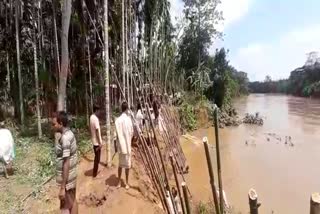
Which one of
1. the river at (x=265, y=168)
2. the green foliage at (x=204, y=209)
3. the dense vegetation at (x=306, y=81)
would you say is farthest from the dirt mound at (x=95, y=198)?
the dense vegetation at (x=306, y=81)

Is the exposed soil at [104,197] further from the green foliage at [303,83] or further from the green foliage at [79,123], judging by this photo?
the green foliage at [303,83]

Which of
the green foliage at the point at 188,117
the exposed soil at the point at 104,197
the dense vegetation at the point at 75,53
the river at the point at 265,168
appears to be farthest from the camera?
the green foliage at the point at 188,117

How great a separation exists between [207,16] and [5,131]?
2446 centimetres

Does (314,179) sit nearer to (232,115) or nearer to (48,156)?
(48,156)

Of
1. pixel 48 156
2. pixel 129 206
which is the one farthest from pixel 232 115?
pixel 129 206

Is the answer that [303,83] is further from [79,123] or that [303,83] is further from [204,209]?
[204,209]

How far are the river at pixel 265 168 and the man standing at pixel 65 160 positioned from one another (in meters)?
4.54

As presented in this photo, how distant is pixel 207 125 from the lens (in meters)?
22.1

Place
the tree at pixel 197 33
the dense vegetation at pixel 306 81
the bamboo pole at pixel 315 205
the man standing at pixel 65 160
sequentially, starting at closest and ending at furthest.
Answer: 1. the bamboo pole at pixel 315 205
2. the man standing at pixel 65 160
3. the tree at pixel 197 33
4. the dense vegetation at pixel 306 81

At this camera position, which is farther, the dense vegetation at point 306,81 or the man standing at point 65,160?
the dense vegetation at point 306,81

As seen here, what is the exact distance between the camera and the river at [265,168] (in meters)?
→ 9.62

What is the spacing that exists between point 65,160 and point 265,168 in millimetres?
10528

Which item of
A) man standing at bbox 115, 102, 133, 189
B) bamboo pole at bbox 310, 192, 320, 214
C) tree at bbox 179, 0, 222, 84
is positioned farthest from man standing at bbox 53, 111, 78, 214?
tree at bbox 179, 0, 222, 84

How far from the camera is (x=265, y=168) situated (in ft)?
44.4
